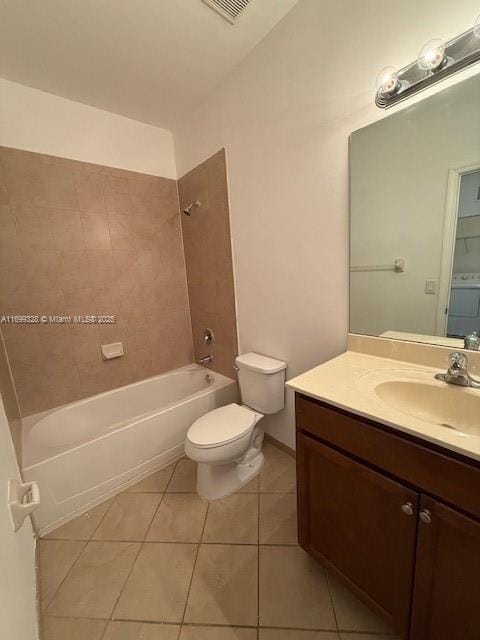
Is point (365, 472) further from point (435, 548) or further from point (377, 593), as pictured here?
point (377, 593)

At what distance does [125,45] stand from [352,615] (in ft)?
9.21

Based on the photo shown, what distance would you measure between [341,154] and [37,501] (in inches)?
72.9

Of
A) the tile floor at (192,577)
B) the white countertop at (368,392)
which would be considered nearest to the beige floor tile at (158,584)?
the tile floor at (192,577)

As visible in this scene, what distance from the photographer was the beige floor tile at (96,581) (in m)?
1.04

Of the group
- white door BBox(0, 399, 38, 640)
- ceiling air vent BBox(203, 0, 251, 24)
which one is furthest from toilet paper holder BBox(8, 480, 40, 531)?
ceiling air vent BBox(203, 0, 251, 24)

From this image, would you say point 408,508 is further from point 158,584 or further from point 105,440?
point 105,440

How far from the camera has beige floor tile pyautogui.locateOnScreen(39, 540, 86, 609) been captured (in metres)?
1.11

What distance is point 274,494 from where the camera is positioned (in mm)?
1508

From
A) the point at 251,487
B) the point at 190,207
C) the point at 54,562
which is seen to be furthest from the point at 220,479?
the point at 190,207

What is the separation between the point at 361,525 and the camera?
850 mm

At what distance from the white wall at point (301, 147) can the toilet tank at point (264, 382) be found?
0.07m

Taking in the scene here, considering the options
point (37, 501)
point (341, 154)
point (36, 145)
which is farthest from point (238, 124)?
point (37, 501)

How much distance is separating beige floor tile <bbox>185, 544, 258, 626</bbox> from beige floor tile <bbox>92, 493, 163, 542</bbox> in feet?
1.23

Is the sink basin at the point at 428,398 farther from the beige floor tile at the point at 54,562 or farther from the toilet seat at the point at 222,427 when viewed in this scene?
the beige floor tile at the point at 54,562
